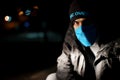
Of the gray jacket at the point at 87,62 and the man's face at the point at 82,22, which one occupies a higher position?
the man's face at the point at 82,22

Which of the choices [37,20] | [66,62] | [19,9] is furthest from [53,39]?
[66,62]

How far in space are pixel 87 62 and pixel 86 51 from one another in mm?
149

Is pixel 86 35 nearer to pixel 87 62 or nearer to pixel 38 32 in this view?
pixel 87 62

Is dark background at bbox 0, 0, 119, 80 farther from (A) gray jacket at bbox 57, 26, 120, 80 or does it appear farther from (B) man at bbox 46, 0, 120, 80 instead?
(A) gray jacket at bbox 57, 26, 120, 80

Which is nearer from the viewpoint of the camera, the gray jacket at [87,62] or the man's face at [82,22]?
the gray jacket at [87,62]

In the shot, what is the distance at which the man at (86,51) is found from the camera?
4.04m

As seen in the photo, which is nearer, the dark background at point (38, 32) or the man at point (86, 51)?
the man at point (86, 51)

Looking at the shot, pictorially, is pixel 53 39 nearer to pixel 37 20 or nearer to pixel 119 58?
pixel 37 20

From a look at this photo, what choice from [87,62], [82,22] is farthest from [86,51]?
[82,22]

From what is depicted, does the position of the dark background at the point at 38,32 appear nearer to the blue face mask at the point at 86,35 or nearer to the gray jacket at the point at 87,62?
the blue face mask at the point at 86,35

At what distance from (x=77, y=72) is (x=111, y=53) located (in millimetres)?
573

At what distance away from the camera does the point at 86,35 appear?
14.2 ft

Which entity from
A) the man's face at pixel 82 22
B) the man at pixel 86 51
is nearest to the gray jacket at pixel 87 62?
the man at pixel 86 51

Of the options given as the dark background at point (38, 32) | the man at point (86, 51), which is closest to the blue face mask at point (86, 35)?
the man at point (86, 51)
